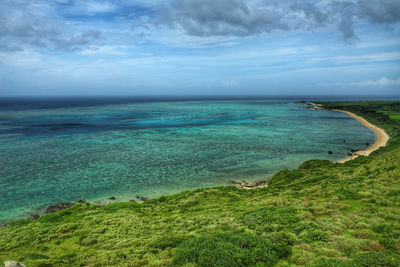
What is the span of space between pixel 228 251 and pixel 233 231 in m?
3.07

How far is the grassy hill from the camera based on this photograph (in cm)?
1073

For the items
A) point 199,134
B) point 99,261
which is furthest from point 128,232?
point 199,134

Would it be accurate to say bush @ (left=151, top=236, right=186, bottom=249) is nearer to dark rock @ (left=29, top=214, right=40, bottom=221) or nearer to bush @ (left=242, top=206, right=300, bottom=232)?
bush @ (left=242, top=206, right=300, bottom=232)

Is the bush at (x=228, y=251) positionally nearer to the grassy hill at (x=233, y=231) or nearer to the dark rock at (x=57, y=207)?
the grassy hill at (x=233, y=231)

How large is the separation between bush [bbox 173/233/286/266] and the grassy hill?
0.05 meters

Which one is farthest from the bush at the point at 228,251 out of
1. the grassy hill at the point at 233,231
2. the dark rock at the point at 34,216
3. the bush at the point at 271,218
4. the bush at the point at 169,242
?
the dark rock at the point at 34,216

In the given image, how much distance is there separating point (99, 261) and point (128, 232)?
13.7ft

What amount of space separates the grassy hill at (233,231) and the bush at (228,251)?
0.05 m

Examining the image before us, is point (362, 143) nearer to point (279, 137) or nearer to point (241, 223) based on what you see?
point (279, 137)

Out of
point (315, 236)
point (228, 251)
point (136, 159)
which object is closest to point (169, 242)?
point (228, 251)

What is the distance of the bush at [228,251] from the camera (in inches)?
410

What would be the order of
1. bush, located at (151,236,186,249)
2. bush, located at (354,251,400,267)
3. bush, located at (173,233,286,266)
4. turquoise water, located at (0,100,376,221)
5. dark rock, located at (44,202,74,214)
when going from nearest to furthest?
bush, located at (354,251,400,267)
bush, located at (173,233,286,266)
bush, located at (151,236,186,249)
dark rock, located at (44,202,74,214)
turquoise water, located at (0,100,376,221)

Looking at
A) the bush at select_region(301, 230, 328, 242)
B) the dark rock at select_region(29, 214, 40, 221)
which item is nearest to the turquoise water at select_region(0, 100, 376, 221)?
the dark rock at select_region(29, 214, 40, 221)

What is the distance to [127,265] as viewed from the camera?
1145 cm
